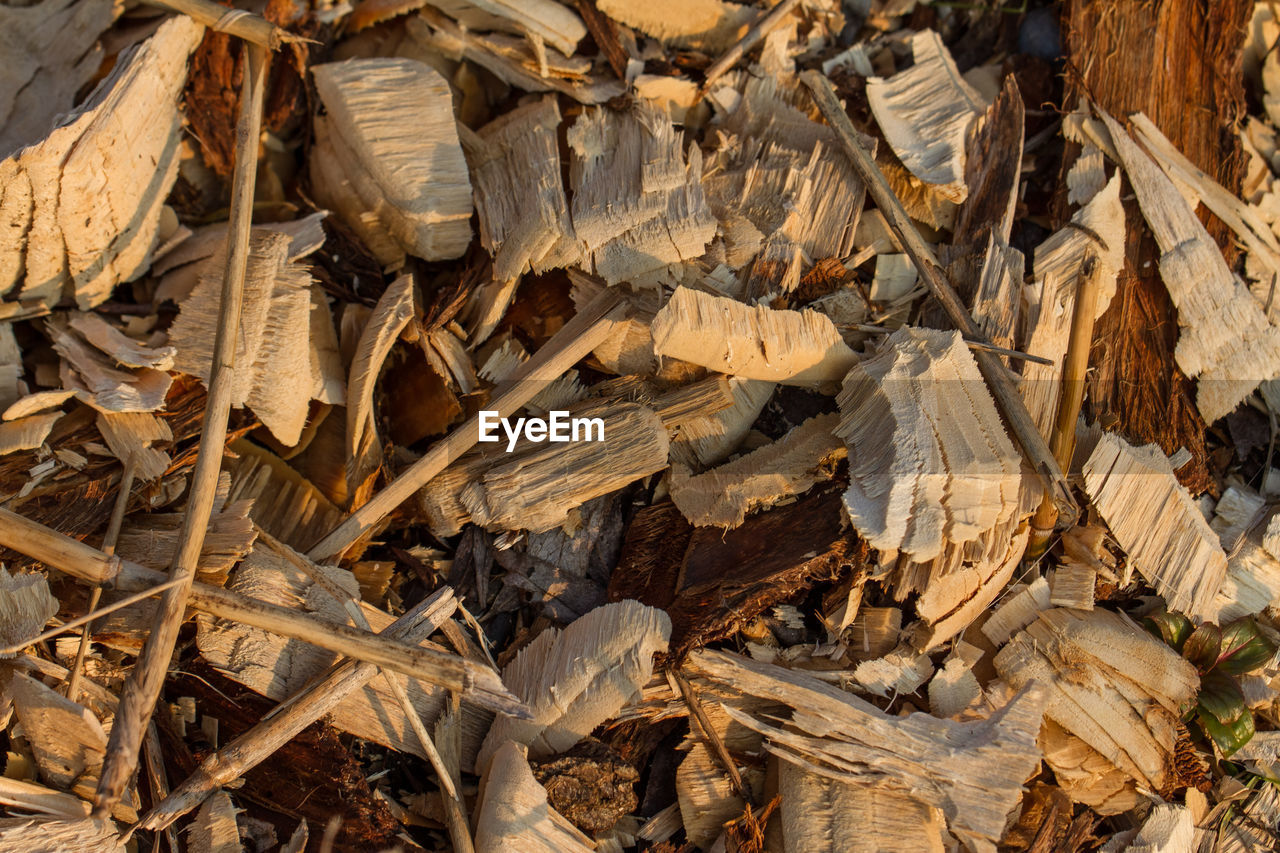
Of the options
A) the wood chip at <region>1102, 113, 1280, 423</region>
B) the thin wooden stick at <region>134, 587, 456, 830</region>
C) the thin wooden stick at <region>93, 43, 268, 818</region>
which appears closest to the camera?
the thin wooden stick at <region>93, 43, 268, 818</region>

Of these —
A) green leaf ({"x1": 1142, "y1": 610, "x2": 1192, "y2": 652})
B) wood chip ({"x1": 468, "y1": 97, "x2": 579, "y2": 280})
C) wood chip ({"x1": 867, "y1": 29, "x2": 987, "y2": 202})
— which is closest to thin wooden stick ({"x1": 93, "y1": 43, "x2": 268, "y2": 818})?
wood chip ({"x1": 468, "y1": 97, "x2": 579, "y2": 280})

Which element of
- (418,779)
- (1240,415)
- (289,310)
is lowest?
(418,779)

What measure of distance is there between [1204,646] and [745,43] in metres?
1.88

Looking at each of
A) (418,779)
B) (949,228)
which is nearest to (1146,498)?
(949,228)

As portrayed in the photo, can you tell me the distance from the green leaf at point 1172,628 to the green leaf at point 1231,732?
0.57 ft

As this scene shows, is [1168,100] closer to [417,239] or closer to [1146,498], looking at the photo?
[1146,498]

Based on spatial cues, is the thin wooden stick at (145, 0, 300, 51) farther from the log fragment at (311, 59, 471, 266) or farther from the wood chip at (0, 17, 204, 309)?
the log fragment at (311, 59, 471, 266)

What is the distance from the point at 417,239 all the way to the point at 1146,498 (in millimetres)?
1851

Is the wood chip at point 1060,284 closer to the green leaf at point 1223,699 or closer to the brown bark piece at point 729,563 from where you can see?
the brown bark piece at point 729,563

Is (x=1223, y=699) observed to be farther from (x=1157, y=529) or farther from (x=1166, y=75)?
(x=1166, y=75)

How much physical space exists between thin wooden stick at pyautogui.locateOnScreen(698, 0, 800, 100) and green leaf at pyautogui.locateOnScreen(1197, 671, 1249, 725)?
1.92 meters

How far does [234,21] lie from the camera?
205cm

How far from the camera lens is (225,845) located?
1683 millimetres

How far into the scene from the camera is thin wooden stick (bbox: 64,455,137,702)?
64.1 inches
